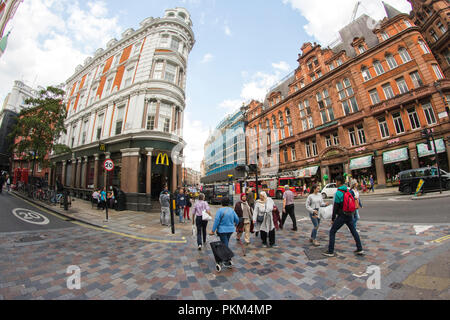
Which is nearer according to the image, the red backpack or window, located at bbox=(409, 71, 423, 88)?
the red backpack

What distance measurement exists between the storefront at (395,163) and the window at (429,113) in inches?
143

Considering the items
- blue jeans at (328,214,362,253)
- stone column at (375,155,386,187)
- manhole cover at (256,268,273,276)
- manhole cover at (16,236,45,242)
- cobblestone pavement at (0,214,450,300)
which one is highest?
stone column at (375,155,386,187)

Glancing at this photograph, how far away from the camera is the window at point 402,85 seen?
1883 cm

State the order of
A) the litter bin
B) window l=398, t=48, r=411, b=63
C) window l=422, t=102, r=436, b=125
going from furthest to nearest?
window l=398, t=48, r=411, b=63
window l=422, t=102, r=436, b=125
the litter bin

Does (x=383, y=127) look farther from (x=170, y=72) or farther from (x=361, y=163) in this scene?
(x=170, y=72)

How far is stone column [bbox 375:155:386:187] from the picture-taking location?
18.7 metres

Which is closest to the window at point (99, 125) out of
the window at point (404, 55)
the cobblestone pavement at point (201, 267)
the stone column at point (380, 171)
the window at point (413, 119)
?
the cobblestone pavement at point (201, 267)

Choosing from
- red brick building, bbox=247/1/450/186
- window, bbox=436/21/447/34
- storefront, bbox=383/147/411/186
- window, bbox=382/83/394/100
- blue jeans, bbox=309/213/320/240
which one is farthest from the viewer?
window, bbox=436/21/447/34

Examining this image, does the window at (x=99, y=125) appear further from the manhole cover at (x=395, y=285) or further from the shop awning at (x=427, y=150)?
the shop awning at (x=427, y=150)

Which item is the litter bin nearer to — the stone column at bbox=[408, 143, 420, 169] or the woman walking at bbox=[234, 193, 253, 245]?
the woman walking at bbox=[234, 193, 253, 245]

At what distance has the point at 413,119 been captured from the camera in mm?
18094

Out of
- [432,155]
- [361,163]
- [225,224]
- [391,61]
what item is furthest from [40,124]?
[391,61]

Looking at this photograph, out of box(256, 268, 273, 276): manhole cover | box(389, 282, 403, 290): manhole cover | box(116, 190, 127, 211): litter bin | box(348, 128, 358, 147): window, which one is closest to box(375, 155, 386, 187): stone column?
box(348, 128, 358, 147): window

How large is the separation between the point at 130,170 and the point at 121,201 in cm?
232
